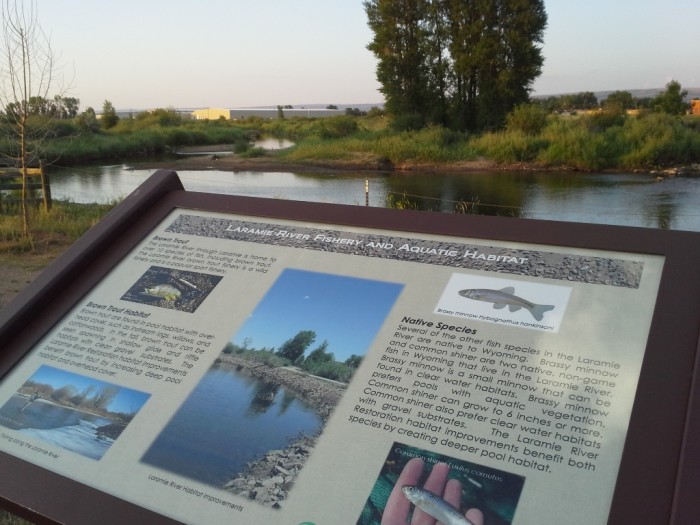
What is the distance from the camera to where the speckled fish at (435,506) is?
1308 mm

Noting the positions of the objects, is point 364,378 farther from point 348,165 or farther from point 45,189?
point 348,165

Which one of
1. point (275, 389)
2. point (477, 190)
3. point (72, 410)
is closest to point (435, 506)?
point (275, 389)

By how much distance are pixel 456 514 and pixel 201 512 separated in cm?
57

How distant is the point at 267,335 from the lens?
1.83 metres

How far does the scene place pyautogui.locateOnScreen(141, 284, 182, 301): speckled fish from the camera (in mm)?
2085

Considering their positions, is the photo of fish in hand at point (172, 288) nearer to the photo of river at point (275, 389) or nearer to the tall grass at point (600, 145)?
the photo of river at point (275, 389)

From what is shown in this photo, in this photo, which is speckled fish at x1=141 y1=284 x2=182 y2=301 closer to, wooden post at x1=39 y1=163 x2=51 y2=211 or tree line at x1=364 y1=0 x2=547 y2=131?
wooden post at x1=39 y1=163 x2=51 y2=211

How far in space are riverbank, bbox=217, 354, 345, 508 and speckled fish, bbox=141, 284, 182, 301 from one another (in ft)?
1.71

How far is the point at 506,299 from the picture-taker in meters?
1.66

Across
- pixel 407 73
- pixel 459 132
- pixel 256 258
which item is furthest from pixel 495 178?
pixel 256 258

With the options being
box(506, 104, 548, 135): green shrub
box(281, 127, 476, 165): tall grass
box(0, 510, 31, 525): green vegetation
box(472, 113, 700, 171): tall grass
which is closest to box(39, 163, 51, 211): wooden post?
box(0, 510, 31, 525): green vegetation

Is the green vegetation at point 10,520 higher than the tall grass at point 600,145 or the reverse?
higher

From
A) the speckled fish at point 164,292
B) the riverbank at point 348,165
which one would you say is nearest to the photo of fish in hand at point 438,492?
the speckled fish at point 164,292

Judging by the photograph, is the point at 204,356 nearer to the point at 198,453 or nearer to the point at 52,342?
the point at 198,453
